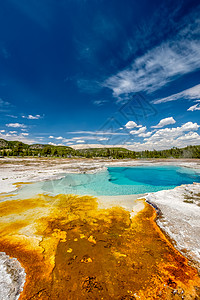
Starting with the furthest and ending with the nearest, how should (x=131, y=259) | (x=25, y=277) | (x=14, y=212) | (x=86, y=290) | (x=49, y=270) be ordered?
(x=14, y=212)
(x=131, y=259)
(x=49, y=270)
(x=25, y=277)
(x=86, y=290)

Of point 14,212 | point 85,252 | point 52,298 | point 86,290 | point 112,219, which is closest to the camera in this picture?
point 52,298

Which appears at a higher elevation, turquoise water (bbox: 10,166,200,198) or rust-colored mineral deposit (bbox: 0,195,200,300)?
rust-colored mineral deposit (bbox: 0,195,200,300)

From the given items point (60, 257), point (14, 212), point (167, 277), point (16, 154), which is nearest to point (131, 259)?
point (167, 277)

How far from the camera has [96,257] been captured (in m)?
4.13

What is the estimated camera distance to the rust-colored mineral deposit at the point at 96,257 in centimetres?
310

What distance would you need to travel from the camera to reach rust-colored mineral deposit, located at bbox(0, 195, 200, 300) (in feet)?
10.2

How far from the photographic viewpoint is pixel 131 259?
4.01m

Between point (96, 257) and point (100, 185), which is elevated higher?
point (96, 257)

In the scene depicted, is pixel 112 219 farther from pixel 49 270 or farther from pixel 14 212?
pixel 14 212

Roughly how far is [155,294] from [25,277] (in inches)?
138

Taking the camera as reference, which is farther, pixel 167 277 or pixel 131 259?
pixel 131 259

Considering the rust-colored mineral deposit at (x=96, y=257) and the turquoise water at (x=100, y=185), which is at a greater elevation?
the rust-colored mineral deposit at (x=96, y=257)

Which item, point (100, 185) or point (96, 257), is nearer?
point (96, 257)

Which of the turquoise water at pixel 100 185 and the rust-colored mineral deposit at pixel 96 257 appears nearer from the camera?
the rust-colored mineral deposit at pixel 96 257
